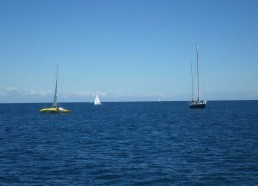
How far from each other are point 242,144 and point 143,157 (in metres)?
15.4

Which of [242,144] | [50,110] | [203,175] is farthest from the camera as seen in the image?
[50,110]

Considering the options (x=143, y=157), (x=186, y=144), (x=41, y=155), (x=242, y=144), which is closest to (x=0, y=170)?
(x=41, y=155)

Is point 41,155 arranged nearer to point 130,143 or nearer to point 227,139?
point 130,143

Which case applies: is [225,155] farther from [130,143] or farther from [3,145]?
[3,145]

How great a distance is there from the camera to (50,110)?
121812 mm

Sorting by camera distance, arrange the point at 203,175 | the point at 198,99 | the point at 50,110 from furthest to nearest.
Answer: the point at 198,99 < the point at 50,110 < the point at 203,175

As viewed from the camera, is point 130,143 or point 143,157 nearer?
point 143,157

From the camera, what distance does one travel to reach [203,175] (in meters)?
27.5

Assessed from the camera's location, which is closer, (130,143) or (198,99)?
(130,143)

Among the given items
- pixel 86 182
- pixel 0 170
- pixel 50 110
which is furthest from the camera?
pixel 50 110

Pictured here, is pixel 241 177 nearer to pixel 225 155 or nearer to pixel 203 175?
pixel 203 175

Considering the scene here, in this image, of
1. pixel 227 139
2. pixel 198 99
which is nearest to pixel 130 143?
pixel 227 139

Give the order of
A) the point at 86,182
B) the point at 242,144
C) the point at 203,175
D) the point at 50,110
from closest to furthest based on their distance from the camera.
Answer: the point at 86,182 → the point at 203,175 → the point at 242,144 → the point at 50,110

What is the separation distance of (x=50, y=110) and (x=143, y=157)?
91028 millimetres
